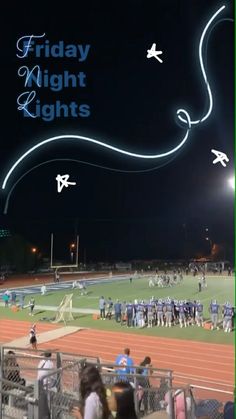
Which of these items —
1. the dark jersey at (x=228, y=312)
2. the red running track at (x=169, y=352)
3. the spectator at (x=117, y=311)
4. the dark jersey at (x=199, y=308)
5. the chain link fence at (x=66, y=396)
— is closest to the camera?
the chain link fence at (x=66, y=396)

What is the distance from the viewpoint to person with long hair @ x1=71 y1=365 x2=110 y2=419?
12.8ft

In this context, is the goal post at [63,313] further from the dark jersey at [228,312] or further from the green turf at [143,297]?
the dark jersey at [228,312]

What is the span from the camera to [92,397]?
3943 mm

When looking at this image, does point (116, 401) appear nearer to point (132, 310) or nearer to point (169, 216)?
point (132, 310)

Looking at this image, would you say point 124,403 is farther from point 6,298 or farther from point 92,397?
point 6,298

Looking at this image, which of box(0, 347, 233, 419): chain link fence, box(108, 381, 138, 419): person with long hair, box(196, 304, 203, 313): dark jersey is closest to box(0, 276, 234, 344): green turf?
box(196, 304, 203, 313): dark jersey

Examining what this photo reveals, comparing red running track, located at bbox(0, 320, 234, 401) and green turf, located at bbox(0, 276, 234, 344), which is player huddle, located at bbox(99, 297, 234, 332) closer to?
green turf, located at bbox(0, 276, 234, 344)

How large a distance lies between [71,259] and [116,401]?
64.3 m

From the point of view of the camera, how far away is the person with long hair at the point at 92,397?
12.8 feet

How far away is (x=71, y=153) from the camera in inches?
768

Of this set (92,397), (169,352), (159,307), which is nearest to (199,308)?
(159,307)

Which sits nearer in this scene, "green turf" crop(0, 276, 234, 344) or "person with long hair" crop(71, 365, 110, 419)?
"person with long hair" crop(71, 365, 110, 419)

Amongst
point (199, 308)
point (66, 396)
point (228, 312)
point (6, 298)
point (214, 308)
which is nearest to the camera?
point (66, 396)

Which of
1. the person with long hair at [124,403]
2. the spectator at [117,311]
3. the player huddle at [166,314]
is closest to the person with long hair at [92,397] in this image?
the person with long hair at [124,403]
